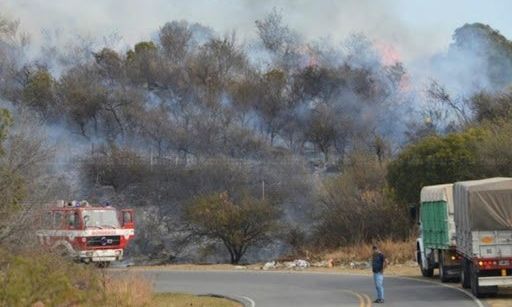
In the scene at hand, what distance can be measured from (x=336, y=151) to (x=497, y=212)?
48548 millimetres

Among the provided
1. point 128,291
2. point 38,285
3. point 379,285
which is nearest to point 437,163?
point 379,285

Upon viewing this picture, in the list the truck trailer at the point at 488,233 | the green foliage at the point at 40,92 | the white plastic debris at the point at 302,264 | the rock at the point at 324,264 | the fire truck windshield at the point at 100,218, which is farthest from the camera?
the green foliage at the point at 40,92

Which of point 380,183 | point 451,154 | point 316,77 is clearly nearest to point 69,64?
point 316,77

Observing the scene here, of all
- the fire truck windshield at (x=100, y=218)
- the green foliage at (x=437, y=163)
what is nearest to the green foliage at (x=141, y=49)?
the green foliage at (x=437, y=163)

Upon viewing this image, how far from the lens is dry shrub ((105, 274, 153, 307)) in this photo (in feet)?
60.3

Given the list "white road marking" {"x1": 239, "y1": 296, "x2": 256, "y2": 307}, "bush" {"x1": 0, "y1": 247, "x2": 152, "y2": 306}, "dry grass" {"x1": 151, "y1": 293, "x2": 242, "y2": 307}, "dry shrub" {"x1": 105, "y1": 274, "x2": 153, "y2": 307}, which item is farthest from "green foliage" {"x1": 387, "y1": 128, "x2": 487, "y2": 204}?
"bush" {"x1": 0, "y1": 247, "x2": 152, "y2": 306}

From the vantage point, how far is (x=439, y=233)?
1105 inches

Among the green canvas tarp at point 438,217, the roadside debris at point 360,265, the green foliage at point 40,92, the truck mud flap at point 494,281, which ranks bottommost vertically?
the roadside debris at point 360,265

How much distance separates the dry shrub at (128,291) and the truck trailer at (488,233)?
28.2 feet

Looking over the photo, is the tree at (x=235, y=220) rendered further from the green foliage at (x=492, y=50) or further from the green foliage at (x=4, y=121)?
the green foliage at (x=4, y=121)

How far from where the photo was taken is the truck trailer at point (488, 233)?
71.3ft

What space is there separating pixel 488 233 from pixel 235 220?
3033cm

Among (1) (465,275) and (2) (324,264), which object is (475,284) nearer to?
(1) (465,275)

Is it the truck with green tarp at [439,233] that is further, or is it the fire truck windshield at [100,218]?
the fire truck windshield at [100,218]
